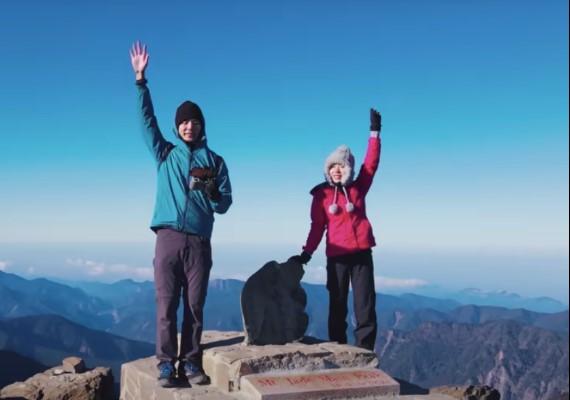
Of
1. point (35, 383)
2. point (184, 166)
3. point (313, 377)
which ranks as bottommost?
point (35, 383)

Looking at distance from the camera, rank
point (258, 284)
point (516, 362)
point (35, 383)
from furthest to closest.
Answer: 1. point (516, 362)
2. point (35, 383)
3. point (258, 284)

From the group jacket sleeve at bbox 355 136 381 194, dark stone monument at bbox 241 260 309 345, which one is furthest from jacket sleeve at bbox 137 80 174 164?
jacket sleeve at bbox 355 136 381 194

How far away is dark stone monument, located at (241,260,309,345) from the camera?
8.09 m

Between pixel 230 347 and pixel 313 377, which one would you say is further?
pixel 230 347

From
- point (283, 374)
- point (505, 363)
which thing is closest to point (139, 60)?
point (283, 374)

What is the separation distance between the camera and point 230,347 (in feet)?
25.6

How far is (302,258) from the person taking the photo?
8914 millimetres

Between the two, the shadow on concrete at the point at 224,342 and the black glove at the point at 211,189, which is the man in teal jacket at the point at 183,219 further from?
the shadow on concrete at the point at 224,342

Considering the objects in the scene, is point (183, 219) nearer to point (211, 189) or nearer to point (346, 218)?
point (211, 189)

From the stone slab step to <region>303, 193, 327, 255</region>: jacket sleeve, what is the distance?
79.3 inches

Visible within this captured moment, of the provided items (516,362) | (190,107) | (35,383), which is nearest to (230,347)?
(190,107)

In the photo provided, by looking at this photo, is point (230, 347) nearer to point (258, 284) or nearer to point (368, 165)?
point (258, 284)

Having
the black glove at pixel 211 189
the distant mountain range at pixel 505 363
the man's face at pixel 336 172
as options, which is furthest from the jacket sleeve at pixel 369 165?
the distant mountain range at pixel 505 363

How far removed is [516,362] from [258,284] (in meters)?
187
